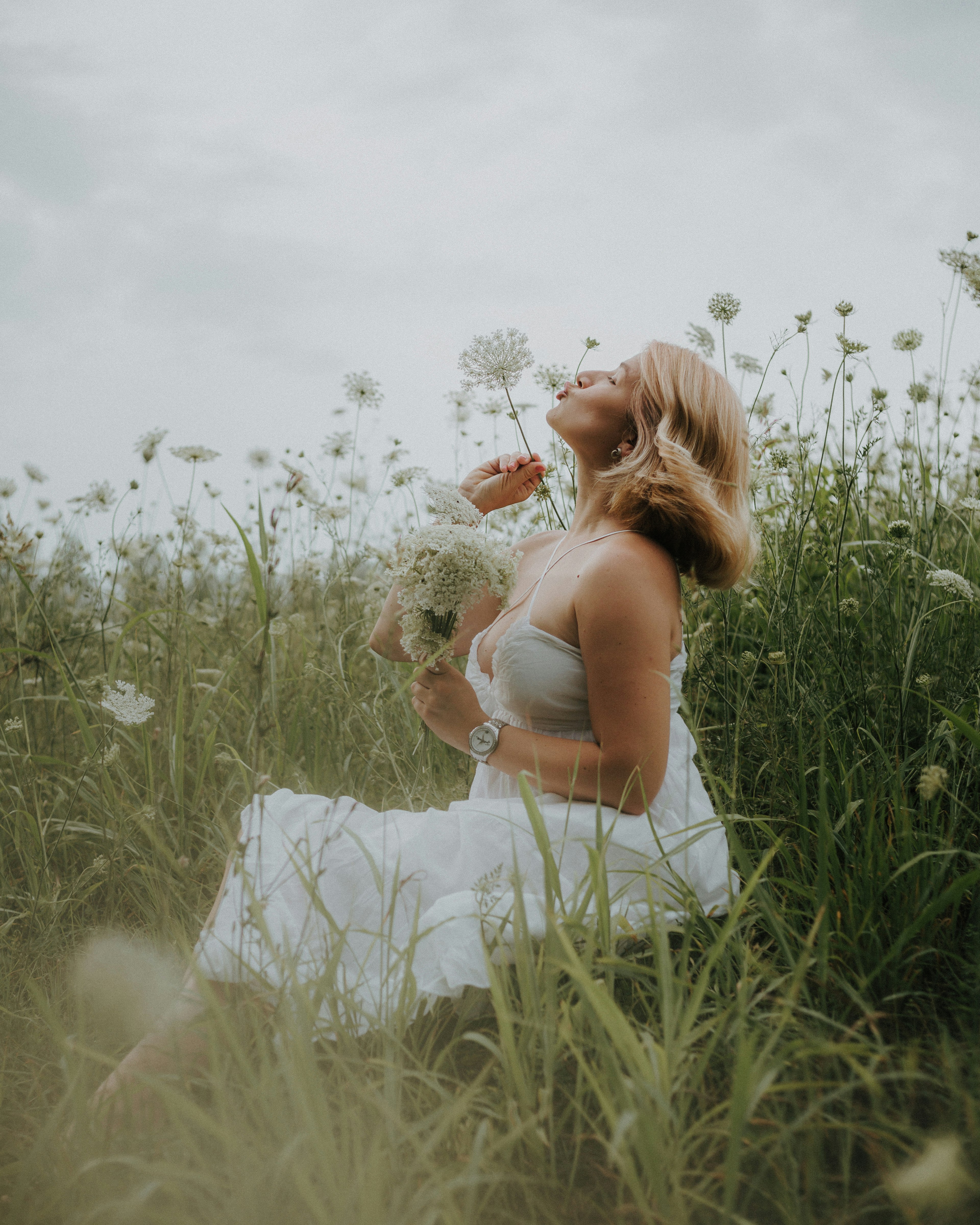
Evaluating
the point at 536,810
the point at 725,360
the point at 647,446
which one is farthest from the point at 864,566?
the point at 536,810

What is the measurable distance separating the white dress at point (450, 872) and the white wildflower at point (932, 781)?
42cm

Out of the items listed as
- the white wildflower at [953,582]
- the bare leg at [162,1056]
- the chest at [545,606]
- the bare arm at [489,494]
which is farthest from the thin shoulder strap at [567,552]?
the bare leg at [162,1056]

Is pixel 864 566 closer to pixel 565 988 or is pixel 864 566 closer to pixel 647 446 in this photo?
pixel 647 446

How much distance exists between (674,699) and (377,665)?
1568mm

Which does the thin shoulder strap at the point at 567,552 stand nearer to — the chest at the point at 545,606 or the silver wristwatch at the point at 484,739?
the chest at the point at 545,606

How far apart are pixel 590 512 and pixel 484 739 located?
853mm

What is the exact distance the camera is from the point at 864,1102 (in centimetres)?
148

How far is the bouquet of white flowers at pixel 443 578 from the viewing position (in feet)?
5.57

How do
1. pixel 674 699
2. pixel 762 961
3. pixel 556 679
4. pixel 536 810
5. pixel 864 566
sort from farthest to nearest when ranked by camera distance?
pixel 864 566 → pixel 674 699 → pixel 556 679 → pixel 762 961 → pixel 536 810

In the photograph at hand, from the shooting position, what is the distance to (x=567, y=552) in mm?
2537

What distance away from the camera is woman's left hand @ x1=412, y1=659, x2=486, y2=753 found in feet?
7.02

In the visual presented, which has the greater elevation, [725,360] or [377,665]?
[725,360]

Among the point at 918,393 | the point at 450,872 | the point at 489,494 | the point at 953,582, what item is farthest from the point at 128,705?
the point at 918,393

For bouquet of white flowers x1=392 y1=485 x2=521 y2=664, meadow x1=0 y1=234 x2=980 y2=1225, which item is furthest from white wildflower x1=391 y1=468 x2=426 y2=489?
bouquet of white flowers x1=392 y1=485 x2=521 y2=664
